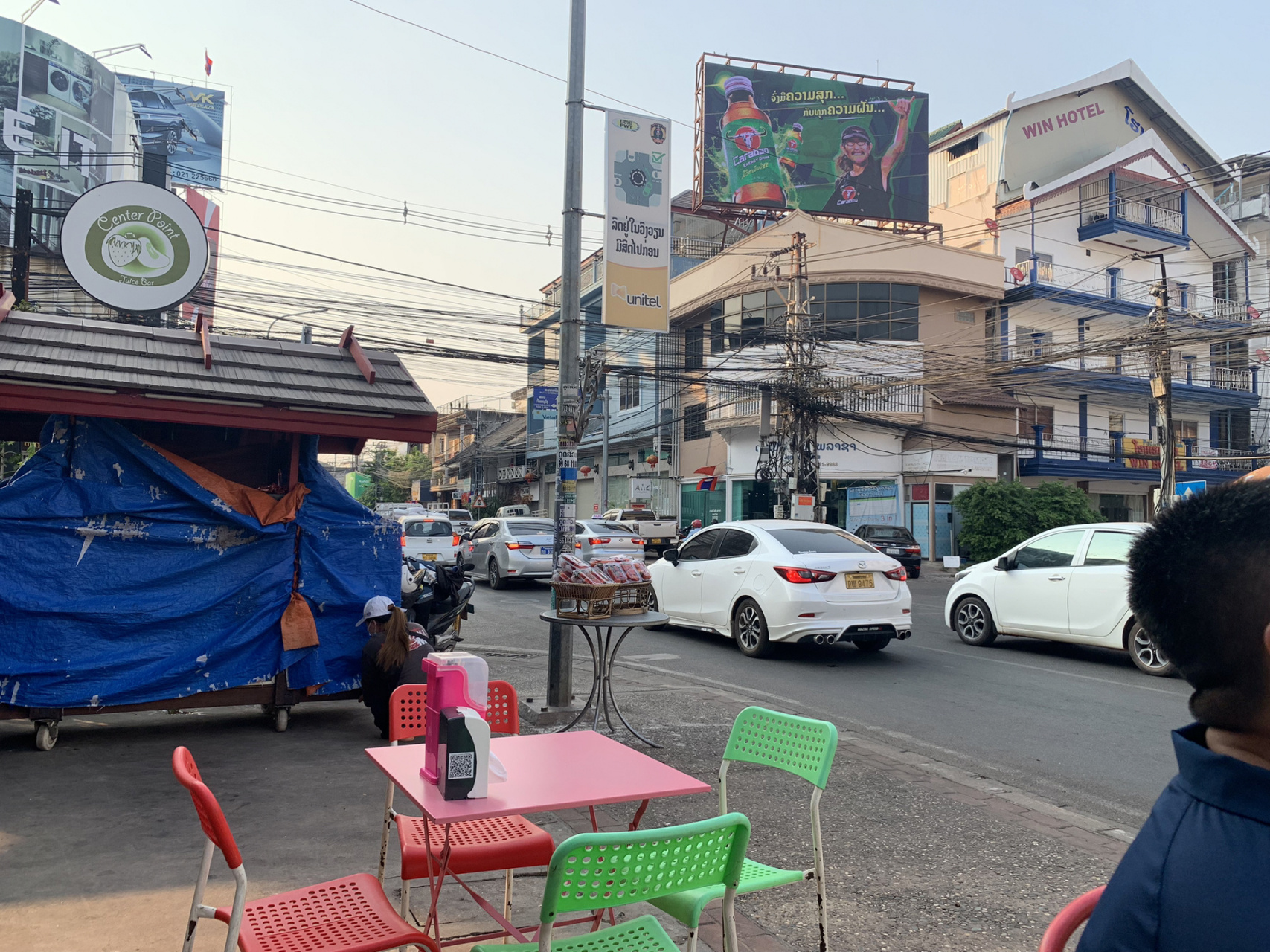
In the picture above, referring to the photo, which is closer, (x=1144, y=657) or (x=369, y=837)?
(x=369, y=837)

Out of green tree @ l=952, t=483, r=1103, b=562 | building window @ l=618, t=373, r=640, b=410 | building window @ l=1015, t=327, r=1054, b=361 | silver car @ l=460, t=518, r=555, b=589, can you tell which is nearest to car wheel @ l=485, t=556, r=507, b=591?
silver car @ l=460, t=518, r=555, b=589

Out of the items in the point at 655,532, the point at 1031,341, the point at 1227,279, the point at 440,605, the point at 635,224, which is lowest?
the point at 440,605

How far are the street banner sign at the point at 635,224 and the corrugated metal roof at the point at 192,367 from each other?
2.02 m

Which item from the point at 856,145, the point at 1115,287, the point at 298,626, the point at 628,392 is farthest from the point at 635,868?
the point at 1115,287

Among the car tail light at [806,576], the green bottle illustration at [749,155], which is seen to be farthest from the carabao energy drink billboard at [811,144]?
the car tail light at [806,576]

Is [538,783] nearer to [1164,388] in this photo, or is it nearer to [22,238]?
[22,238]

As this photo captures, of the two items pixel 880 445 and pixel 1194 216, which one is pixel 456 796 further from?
pixel 1194 216

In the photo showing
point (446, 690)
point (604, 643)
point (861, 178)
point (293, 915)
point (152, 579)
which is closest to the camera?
point (293, 915)

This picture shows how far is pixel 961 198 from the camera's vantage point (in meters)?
37.6

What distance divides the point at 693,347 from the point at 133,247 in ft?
97.6

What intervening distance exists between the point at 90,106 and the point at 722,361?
32187mm

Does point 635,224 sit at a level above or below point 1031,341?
below

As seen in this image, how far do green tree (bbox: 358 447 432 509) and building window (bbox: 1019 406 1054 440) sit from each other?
64.6 m

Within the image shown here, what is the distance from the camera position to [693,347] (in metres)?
37.0
